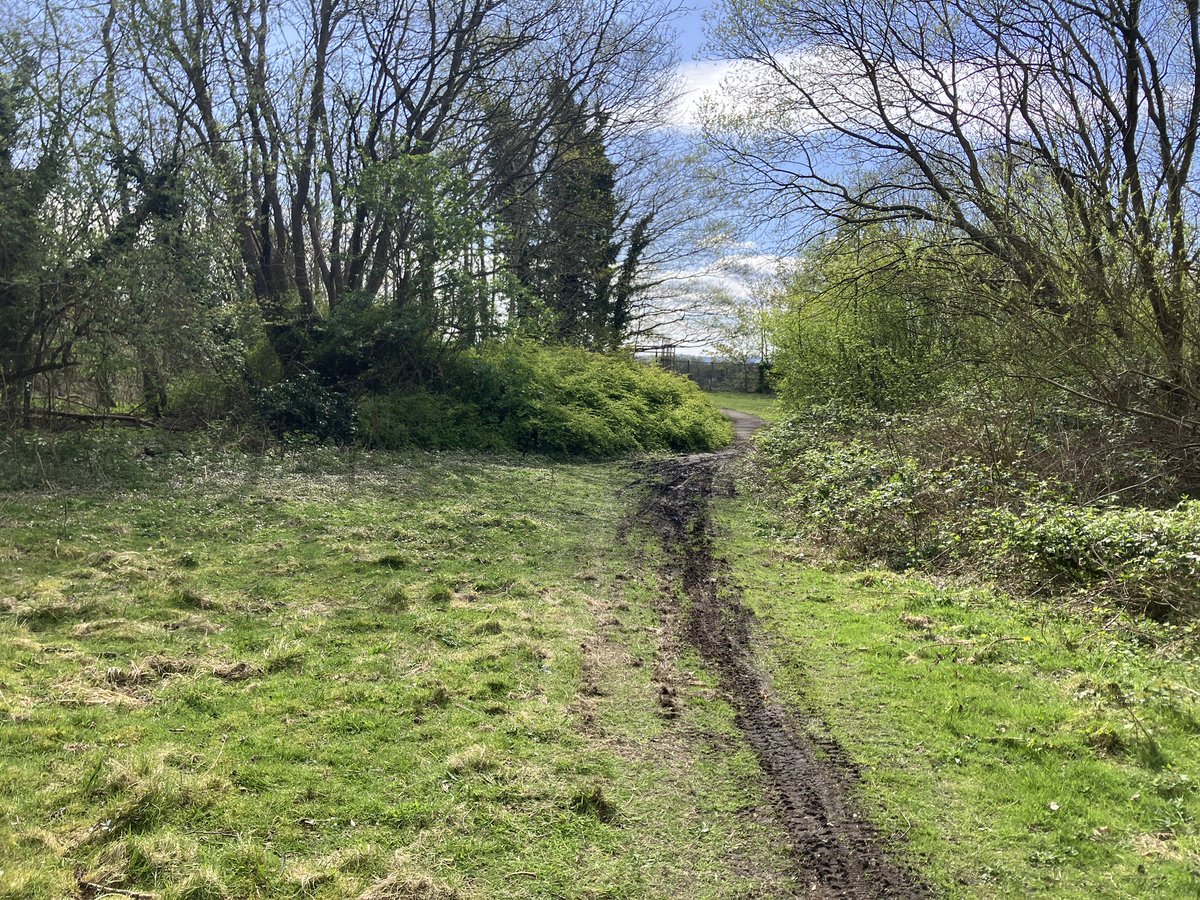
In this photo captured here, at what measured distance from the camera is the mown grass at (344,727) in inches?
122

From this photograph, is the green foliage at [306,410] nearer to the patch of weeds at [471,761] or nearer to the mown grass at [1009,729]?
the mown grass at [1009,729]

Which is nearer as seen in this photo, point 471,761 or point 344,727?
point 471,761

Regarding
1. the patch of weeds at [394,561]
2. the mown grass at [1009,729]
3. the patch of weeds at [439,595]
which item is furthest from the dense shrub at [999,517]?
the patch of weeds at [394,561]

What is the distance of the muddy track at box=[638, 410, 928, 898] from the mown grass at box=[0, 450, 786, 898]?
0.16 m

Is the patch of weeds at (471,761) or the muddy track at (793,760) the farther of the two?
the patch of weeds at (471,761)

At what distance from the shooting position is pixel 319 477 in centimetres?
1198

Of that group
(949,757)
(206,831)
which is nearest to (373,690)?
(206,831)

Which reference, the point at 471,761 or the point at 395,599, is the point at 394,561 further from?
the point at 471,761

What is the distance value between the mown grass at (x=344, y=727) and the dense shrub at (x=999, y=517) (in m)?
2.96

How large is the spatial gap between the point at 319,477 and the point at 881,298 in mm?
→ 11179

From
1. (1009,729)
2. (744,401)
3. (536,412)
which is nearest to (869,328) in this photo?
(536,412)

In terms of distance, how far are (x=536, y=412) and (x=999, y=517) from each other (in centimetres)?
1167

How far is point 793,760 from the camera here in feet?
13.2

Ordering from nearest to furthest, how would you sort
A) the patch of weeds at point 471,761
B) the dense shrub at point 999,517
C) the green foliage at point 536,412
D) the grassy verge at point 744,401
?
the patch of weeds at point 471,761, the dense shrub at point 999,517, the green foliage at point 536,412, the grassy verge at point 744,401
